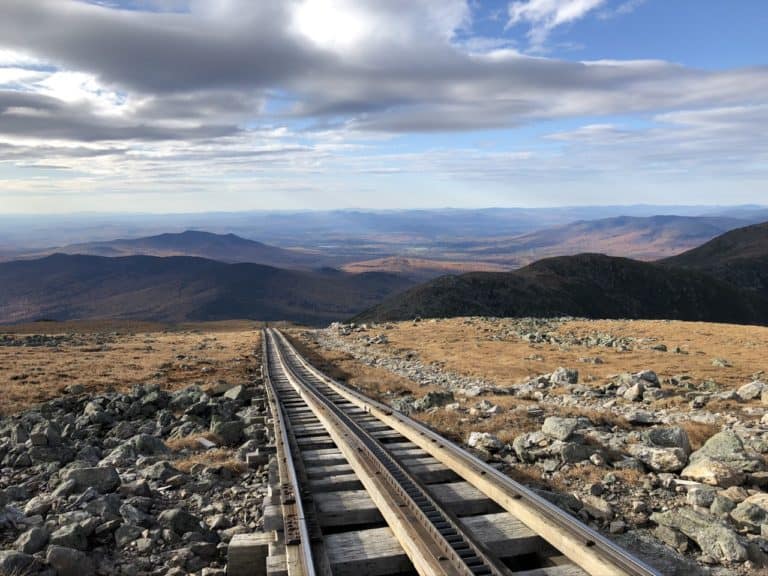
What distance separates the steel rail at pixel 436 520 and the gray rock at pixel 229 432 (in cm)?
463

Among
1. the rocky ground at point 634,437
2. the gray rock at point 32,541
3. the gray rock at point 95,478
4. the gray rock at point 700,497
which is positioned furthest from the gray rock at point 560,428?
the gray rock at point 32,541

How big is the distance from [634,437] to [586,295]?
431 feet

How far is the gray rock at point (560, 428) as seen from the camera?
11.9 meters

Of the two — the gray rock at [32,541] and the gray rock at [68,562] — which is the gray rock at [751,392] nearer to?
the gray rock at [68,562]

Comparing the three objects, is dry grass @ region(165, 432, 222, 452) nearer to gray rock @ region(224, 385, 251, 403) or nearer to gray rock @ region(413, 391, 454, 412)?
gray rock @ region(224, 385, 251, 403)

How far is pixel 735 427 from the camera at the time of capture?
1391 cm

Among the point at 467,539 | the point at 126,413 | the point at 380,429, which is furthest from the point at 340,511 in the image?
the point at 126,413

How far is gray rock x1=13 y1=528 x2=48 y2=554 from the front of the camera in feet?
23.9

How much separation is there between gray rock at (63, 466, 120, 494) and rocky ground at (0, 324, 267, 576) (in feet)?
0.06

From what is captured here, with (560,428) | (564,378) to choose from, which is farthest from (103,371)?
(560,428)

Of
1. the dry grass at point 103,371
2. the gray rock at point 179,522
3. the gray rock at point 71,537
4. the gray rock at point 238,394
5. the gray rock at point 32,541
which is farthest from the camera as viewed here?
the dry grass at point 103,371

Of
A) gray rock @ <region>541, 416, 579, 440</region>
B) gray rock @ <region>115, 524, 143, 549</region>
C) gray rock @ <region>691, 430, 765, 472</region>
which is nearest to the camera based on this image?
gray rock @ <region>115, 524, 143, 549</region>

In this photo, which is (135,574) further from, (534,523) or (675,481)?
(675,481)

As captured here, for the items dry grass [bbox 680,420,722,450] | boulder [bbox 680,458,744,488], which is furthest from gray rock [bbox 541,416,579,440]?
dry grass [bbox 680,420,722,450]
